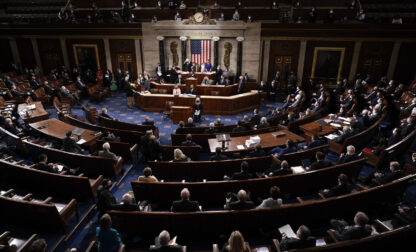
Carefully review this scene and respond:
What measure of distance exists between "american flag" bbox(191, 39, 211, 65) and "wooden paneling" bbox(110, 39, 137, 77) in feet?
12.3

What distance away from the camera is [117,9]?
1727cm

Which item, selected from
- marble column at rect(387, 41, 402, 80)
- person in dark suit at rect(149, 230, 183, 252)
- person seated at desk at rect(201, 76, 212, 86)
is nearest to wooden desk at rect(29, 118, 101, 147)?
person in dark suit at rect(149, 230, 183, 252)

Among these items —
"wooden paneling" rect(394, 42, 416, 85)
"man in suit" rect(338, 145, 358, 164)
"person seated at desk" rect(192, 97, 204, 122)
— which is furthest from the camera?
"wooden paneling" rect(394, 42, 416, 85)

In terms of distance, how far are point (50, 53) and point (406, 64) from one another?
20828 millimetres

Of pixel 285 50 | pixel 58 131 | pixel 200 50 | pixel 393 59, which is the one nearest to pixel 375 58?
pixel 393 59

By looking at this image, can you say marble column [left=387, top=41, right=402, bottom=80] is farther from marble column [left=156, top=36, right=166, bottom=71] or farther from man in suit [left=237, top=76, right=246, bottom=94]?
marble column [left=156, top=36, right=166, bottom=71]

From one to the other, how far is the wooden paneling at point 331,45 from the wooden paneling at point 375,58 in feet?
1.75

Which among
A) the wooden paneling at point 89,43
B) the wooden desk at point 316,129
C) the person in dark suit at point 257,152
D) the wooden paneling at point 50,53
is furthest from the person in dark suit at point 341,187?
the wooden paneling at point 50,53

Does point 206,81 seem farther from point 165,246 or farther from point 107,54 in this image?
point 165,246

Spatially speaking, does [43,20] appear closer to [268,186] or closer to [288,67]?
[288,67]

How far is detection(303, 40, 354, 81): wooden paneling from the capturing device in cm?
1477

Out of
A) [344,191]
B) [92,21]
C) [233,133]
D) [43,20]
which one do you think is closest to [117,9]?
[92,21]

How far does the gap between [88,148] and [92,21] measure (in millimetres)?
11839

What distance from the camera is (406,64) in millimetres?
14227
